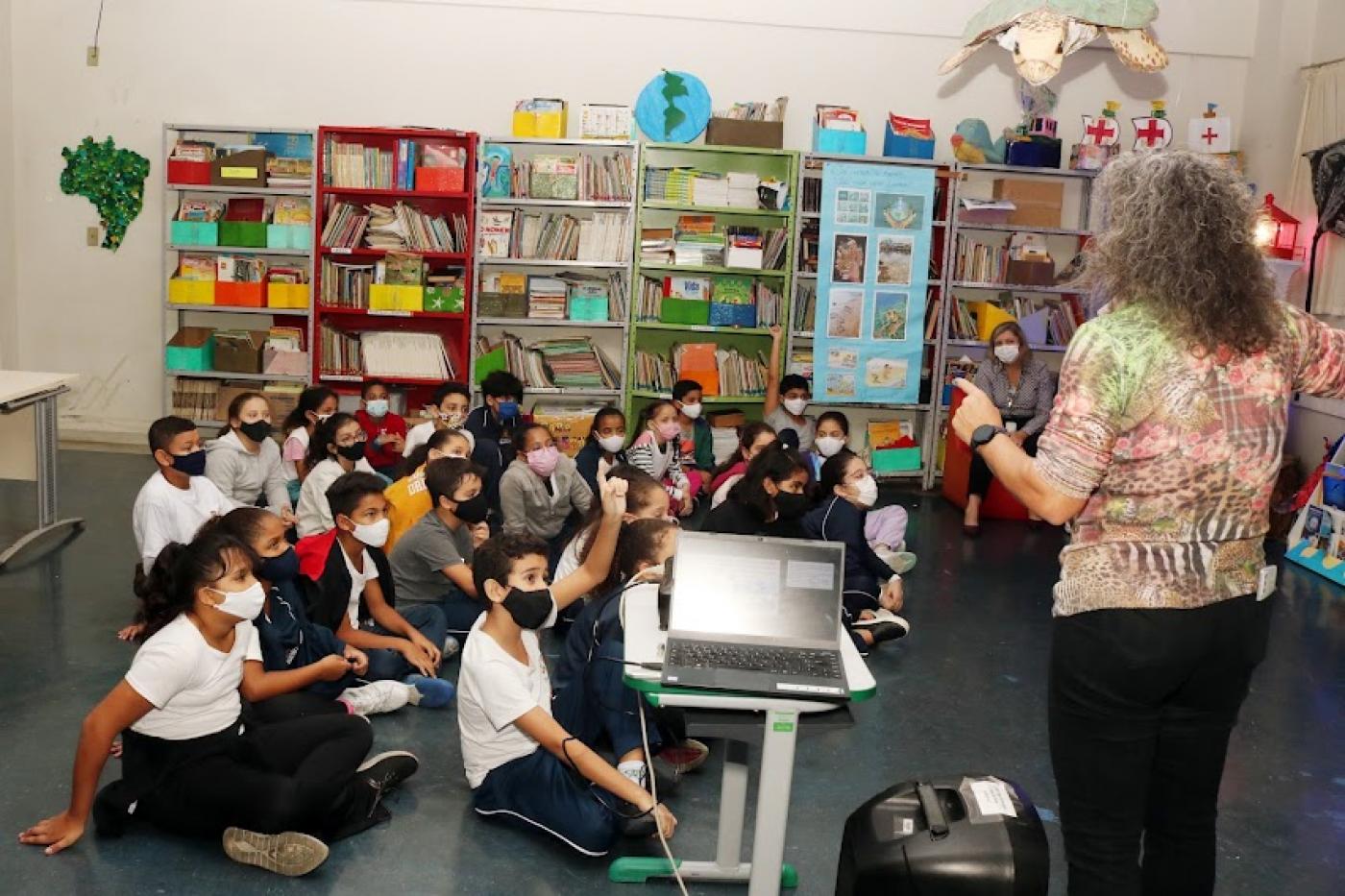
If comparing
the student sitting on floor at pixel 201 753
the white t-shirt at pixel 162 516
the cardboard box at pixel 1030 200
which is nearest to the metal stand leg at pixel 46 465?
the white t-shirt at pixel 162 516

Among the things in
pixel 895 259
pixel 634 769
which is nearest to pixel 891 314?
pixel 895 259

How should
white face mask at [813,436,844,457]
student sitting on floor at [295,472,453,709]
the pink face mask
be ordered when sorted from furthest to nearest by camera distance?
white face mask at [813,436,844,457] → the pink face mask → student sitting on floor at [295,472,453,709]

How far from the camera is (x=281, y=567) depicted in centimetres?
416

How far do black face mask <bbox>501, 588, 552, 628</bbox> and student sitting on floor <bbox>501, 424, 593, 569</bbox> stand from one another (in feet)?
8.46

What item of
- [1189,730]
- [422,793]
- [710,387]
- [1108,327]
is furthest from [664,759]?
[710,387]

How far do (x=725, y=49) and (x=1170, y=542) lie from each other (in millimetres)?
7403

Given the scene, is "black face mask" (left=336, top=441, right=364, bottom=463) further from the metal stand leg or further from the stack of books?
the stack of books

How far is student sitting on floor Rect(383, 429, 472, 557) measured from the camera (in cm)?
555

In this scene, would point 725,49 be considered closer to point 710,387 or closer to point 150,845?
point 710,387

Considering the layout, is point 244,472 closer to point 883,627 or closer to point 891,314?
point 883,627

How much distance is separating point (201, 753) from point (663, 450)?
170 inches

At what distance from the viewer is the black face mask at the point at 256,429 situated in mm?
6383

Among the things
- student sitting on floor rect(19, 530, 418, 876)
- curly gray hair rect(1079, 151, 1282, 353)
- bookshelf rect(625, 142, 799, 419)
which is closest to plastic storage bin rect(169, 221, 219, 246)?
bookshelf rect(625, 142, 799, 419)

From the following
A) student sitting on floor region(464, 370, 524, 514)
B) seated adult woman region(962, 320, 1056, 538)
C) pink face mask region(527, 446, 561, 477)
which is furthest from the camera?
seated adult woman region(962, 320, 1056, 538)
